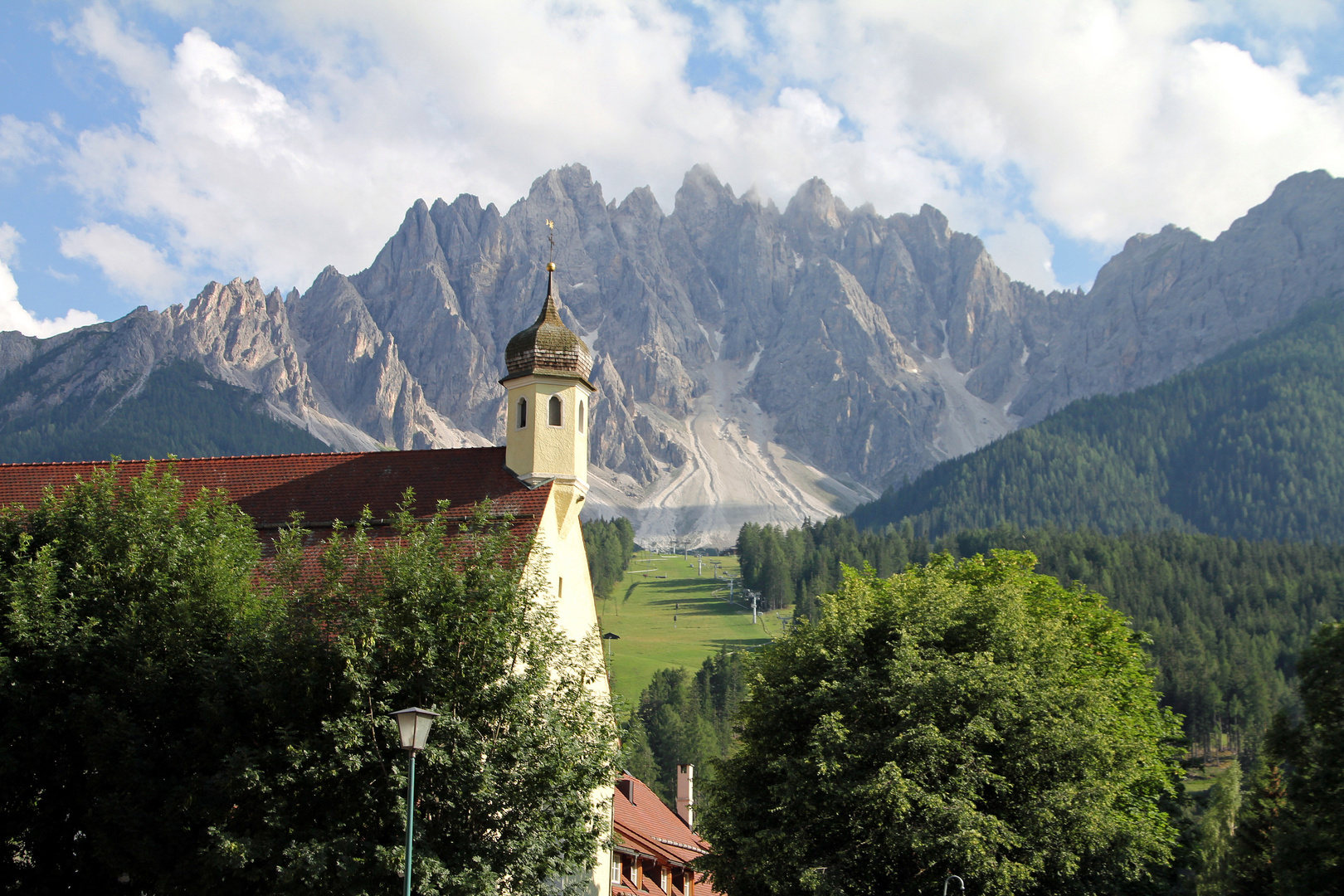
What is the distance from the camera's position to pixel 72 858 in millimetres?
25391

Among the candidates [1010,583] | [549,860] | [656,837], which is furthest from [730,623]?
[549,860]

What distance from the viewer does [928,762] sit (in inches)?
1220

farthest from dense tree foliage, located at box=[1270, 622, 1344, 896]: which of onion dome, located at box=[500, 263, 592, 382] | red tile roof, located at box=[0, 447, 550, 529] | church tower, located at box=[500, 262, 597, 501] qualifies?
onion dome, located at box=[500, 263, 592, 382]

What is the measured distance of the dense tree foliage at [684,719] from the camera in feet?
397

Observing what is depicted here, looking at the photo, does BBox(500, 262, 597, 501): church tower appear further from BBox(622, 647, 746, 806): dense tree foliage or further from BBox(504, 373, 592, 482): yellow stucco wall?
BBox(622, 647, 746, 806): dense tree foliage

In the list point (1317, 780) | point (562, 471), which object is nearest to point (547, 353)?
point (562, 471)

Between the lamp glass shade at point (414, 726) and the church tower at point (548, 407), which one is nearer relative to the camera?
the lamp glass shade at point (414, 726)

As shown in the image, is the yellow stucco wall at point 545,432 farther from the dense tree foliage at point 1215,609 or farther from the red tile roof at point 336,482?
the dense tree foliage at point 1215,609

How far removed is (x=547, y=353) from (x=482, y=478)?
5.13 metres

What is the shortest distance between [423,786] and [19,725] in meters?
9.25

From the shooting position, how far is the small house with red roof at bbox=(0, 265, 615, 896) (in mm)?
35781

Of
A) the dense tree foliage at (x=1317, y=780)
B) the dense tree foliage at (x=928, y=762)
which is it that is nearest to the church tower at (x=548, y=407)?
the dense tree foliage at (x=928, y=762)

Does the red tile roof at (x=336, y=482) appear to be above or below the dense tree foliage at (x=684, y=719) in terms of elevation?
above

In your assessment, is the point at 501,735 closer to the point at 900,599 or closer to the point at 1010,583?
the point at 900,599
